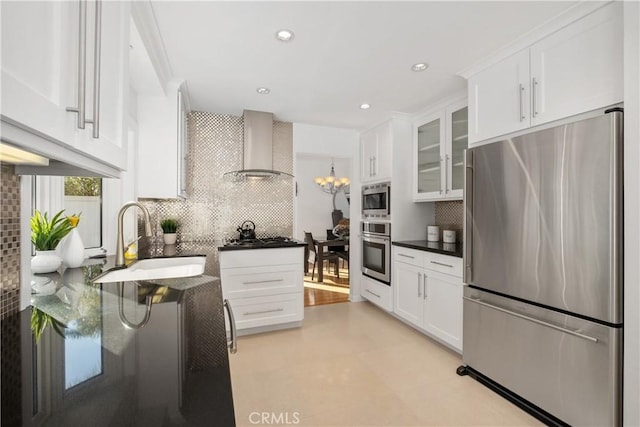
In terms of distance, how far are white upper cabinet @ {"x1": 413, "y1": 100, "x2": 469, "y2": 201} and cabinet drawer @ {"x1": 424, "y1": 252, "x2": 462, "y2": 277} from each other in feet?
1.99

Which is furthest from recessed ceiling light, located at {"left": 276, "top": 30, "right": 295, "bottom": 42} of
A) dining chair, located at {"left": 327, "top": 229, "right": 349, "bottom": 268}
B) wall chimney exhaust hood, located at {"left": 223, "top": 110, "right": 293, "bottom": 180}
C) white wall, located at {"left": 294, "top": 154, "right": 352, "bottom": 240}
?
white wall, located at {"left": 294, "top": 154, "right": 352, "bottom": 240}

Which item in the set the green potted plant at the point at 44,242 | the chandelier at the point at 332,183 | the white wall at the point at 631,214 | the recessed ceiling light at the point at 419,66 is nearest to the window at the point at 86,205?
the green potted plant at the point at 44,242

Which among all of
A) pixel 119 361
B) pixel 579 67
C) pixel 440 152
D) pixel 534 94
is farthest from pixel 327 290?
pixel 119 361

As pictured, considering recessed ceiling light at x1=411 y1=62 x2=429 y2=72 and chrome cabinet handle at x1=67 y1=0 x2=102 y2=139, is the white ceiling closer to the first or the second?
recessed ceiling light at x1=411 y1=62 x2=429 y2=72

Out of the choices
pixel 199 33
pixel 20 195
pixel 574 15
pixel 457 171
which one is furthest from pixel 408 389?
pixel 199 33

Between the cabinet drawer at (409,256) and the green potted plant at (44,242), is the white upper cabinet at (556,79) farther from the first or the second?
the green potted plant at (44,242)

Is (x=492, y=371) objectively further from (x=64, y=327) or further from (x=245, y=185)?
(x=245, y=185)

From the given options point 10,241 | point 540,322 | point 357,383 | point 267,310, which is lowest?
point 357,383

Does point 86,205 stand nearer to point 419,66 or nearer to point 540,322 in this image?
point 419,66

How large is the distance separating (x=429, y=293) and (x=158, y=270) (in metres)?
2.28

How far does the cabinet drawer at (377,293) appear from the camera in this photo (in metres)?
3.36

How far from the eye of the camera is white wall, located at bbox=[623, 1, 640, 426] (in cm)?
135

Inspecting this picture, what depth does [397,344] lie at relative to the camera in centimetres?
274

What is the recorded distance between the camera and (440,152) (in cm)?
301
